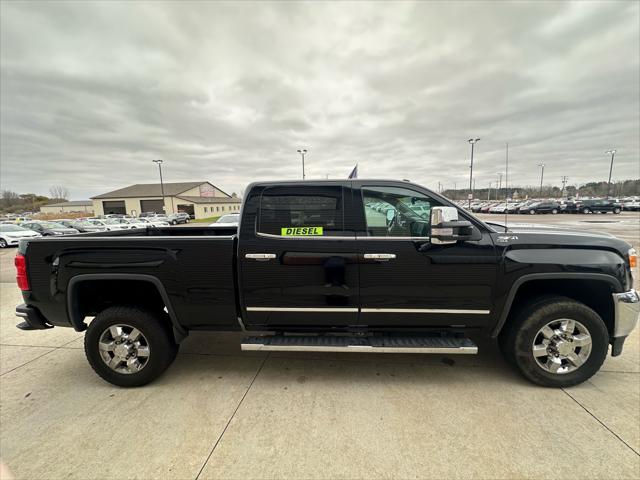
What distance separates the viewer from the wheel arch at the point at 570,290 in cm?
265

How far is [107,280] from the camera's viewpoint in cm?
288

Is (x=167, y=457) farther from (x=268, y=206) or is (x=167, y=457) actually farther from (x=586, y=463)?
(x=586, y=463)

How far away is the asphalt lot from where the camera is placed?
6.57 ft

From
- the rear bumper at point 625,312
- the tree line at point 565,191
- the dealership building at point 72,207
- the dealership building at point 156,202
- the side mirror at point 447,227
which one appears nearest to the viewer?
the side mirror at point 447,227

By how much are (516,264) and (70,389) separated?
4.40m

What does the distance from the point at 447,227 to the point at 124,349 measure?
321 centimetres

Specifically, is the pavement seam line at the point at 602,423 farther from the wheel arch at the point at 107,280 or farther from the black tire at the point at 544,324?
the wheel arch at the point at 107,280

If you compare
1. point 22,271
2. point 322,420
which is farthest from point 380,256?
point 22,271

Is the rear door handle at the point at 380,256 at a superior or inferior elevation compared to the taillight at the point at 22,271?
superior

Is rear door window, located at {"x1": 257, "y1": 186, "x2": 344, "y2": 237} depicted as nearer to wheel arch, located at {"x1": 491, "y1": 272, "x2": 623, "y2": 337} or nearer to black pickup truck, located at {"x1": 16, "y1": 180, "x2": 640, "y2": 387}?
black pickup truck, located at {"x1": 16, "y1": 180, "x2": 640, "y2": 387}

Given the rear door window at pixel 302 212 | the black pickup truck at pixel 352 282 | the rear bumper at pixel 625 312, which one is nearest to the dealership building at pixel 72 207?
the black pickup truck at pixel 352 282

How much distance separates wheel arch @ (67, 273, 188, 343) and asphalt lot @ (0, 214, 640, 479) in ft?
2.02

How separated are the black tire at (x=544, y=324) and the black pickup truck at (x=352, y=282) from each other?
10 millimetres

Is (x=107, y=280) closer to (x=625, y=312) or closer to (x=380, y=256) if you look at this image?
(x=380, y=256)
